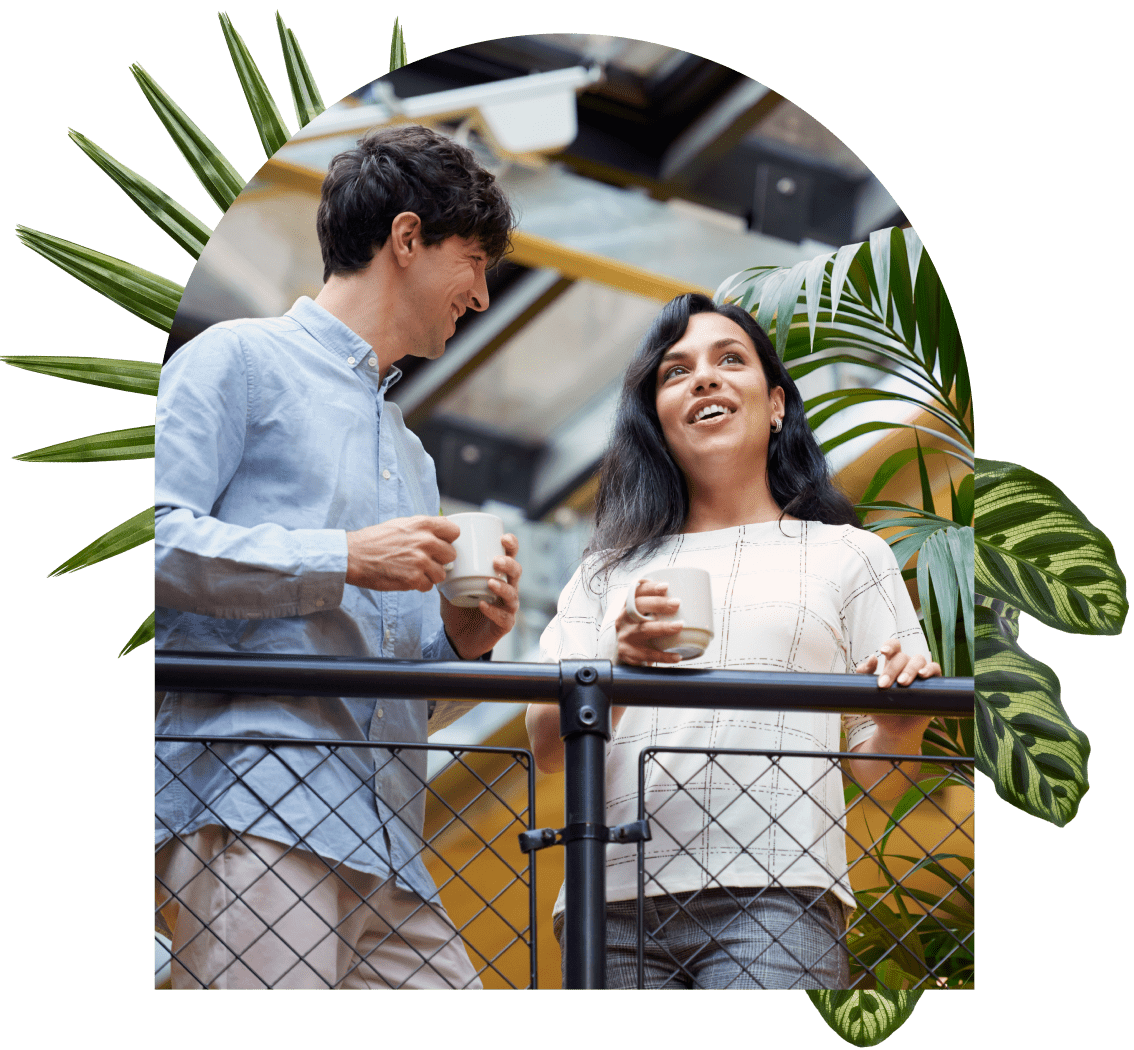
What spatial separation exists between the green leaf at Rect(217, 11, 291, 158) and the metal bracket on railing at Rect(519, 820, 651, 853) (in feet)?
6.08

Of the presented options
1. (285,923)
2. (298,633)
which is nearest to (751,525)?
(298,633)

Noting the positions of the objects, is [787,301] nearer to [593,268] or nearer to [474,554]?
[593,268]

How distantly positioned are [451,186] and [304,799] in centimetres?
130

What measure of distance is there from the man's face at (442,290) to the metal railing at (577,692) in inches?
28.8

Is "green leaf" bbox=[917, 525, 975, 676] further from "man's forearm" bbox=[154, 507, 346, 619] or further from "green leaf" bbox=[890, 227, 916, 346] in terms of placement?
"man's forearm" bbox=[154, 507, 346, 619]

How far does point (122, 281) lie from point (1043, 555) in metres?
2.24

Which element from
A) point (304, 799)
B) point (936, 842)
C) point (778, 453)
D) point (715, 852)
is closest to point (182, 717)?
point (304, 799)

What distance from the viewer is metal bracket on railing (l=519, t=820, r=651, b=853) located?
300 centimetres

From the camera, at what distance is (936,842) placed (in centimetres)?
333

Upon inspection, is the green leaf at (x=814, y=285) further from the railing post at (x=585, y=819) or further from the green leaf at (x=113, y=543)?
the green leaf at (x=113, y=543)

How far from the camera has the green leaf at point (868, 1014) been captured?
3346mm

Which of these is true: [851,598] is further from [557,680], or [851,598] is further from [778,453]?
[557,680]

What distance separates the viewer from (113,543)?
384cm

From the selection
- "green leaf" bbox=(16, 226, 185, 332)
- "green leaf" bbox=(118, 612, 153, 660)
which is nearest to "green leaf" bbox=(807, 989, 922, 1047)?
"green leaf" bbox=(118, 612, 153, 660)
